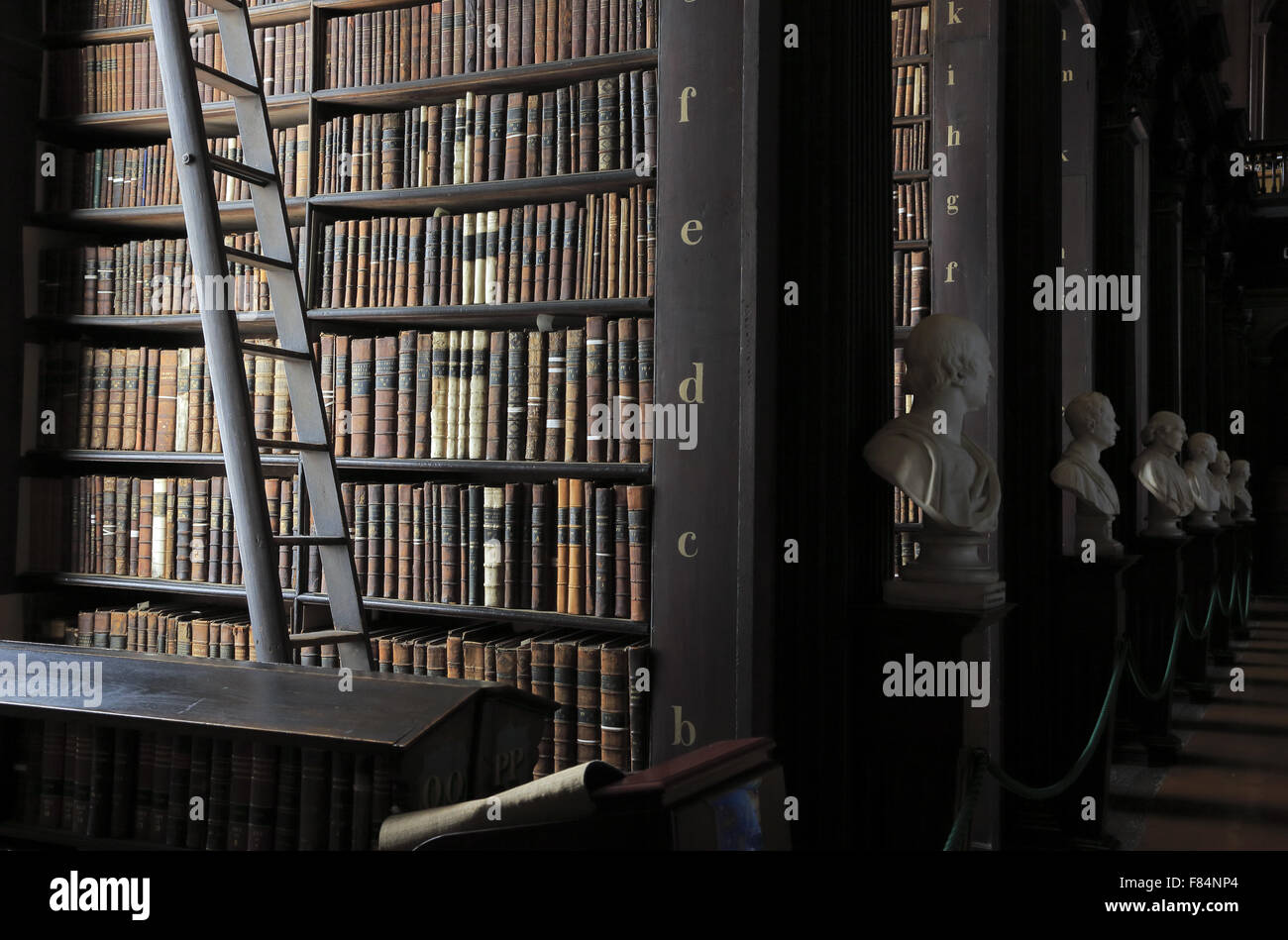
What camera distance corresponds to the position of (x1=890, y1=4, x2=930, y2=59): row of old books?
4.12m

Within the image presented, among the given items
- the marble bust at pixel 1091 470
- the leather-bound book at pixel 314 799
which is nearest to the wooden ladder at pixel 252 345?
the leather-bound book at pixel 314 799

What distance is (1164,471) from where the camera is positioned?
5359 mm

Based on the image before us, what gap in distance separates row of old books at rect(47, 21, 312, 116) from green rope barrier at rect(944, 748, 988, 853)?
292 centimetres

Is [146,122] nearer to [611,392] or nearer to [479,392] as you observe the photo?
[479,392]

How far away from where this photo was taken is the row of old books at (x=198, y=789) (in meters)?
1.64

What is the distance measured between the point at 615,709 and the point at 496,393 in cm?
99

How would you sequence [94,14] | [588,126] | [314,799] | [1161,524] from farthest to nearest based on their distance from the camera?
[1161,524] < [94,14] < [588,126] < [314,799]

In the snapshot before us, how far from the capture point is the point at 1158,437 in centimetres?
542

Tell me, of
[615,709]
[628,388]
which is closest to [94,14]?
[628,388]

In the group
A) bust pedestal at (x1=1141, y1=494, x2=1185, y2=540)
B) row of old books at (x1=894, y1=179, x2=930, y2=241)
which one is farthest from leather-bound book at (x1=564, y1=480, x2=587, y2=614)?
bust pedestal at (x1=1141, y1=494, x2=1185, y2=540)

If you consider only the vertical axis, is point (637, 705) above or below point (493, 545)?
below
